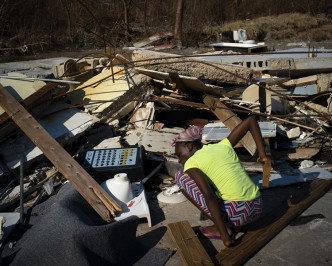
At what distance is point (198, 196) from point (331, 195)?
1.64 metres

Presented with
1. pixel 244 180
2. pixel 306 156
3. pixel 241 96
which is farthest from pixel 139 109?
pixel 244 180

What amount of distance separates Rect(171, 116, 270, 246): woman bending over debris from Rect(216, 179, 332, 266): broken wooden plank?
10cm

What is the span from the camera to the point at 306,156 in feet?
15.5

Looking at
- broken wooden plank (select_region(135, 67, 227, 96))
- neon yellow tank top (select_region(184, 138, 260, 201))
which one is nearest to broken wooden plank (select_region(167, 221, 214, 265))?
neon yellow tank top (select_region(184, 138, 260, 201))

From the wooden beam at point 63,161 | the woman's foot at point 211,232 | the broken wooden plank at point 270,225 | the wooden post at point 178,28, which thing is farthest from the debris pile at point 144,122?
the wooden post at point 178,28

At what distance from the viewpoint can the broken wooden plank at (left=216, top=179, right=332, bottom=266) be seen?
287 cm

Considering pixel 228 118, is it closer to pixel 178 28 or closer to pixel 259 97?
pixel 259 97

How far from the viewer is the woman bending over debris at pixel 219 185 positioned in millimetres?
2891

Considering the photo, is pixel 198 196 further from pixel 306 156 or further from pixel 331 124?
pixel 331 124

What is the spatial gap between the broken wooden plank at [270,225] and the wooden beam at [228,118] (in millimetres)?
772

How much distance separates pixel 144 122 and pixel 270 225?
2.49 metres

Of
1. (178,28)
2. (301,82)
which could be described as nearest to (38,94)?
(301,82)

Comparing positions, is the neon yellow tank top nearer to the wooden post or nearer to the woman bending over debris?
the woman bending over debris

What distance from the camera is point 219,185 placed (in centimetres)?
298
